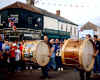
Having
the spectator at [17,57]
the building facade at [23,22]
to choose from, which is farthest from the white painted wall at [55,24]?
the spectator at [17,57]

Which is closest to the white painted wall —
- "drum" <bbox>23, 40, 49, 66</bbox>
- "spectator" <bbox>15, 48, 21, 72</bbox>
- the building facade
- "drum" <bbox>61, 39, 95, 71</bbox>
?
the building facade

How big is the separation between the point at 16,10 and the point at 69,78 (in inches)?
Result: 995

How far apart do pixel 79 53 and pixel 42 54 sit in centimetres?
260

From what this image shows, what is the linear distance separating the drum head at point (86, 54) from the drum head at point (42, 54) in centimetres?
232

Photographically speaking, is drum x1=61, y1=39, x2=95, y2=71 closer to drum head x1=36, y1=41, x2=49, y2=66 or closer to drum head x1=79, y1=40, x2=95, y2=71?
drum head x1=79, y1=40, x2=95, y2=71

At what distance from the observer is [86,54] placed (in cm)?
676

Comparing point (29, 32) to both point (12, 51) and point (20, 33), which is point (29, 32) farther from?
point (12, 51)

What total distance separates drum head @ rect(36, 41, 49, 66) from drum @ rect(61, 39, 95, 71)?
1700 millimetres

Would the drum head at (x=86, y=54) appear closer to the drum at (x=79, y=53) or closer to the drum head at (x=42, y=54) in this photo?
the drum at (x=79, y=53)

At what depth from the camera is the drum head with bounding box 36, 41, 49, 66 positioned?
8.66 metres

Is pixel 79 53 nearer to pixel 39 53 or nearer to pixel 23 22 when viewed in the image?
pixel 39 53

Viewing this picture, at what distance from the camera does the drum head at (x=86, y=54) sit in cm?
650

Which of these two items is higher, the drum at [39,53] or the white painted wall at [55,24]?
the white painted wall at [55,24]

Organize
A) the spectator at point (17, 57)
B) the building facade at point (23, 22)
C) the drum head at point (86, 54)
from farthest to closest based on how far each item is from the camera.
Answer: the building facade at point (23, 22) → the spectator at point (17, 57) → the drum head at point (86, 54)
